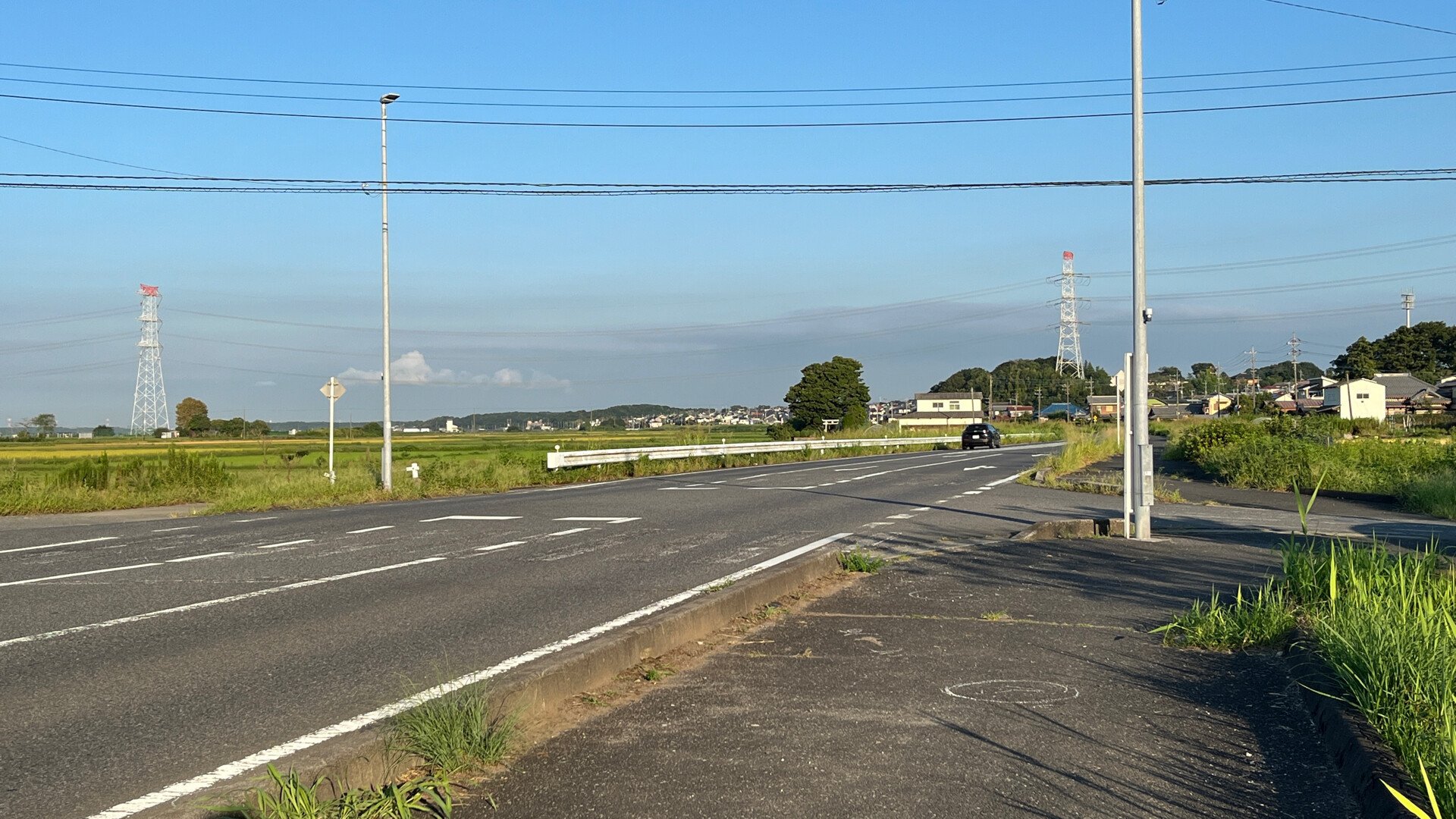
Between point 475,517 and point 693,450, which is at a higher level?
point 693,450

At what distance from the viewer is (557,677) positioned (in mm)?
5836

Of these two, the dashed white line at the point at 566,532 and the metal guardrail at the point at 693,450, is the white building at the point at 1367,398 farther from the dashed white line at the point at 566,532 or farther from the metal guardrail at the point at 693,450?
the dashed white line at the point at 566,532

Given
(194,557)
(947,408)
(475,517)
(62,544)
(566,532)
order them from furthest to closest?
(947,408)
(475,517)
(566,532)
(62,544)
(194,557)

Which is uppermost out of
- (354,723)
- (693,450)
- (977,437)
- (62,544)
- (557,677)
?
(693,450)

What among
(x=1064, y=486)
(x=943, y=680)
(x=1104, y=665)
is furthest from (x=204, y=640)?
(x=1064, y=486)

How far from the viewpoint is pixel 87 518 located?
1973 centimetres

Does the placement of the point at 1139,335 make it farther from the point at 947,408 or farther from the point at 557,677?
the point at 947,408

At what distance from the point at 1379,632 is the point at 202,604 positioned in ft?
27.6

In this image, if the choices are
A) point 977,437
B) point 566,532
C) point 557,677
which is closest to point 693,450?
point 566,532

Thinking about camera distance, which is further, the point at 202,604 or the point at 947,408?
the point at 947,408

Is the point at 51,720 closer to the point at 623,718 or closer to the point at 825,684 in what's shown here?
the point at 623,718

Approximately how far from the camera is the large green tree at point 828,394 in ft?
372

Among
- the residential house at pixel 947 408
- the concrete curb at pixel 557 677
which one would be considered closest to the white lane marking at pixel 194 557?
the concrete curb at pixel 557 677

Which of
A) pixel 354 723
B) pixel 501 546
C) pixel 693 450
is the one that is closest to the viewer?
pixel 354 723
